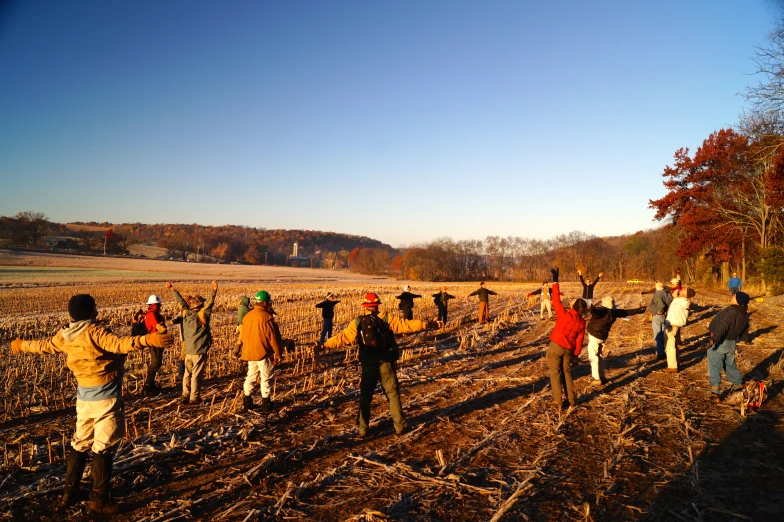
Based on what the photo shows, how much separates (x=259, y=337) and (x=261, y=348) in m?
0.18

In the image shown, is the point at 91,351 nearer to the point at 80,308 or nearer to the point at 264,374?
the point at 80,308

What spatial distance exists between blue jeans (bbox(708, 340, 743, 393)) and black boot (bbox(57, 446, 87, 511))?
9615 millimetres

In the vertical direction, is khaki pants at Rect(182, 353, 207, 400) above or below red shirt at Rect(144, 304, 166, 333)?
below

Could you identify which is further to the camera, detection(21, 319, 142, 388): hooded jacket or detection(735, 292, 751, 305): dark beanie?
detection(735, 292, 751, 305): dark beanie

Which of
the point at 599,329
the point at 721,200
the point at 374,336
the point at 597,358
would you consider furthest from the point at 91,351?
the point at 721,200

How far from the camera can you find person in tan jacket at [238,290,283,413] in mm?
7285

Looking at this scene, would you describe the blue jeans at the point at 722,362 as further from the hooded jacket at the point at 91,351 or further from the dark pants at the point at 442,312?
the dark pants at the point at 442,312

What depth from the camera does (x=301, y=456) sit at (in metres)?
5.70

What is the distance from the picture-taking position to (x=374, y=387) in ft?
21.0

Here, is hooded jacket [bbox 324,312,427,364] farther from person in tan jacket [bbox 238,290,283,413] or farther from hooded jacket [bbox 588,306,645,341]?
hooded jacket [bbox 588,306,645,341]

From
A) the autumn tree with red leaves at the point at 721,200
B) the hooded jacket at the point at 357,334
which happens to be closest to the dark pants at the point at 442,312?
the hooded jacket at the point at 357,334

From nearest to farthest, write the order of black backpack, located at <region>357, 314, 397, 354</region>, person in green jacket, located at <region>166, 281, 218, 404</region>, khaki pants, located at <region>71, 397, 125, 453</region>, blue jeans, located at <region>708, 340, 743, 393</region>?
1. khaki pants, located at <region>71, 397, 125, 453</region>
2. black backpack, located at <region>357, 314, 397, 354</region>
3. blue jeans, located at <region>708, 340, 743, 393</region>
4. person in green jacket, located at <region>166, 281, 218, 404</region>

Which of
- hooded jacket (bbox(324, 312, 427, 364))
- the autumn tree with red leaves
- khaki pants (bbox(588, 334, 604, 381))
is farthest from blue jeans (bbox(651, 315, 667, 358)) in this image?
the autumn tree with red leaves

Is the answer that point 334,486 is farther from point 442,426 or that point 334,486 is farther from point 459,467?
point 442,426
